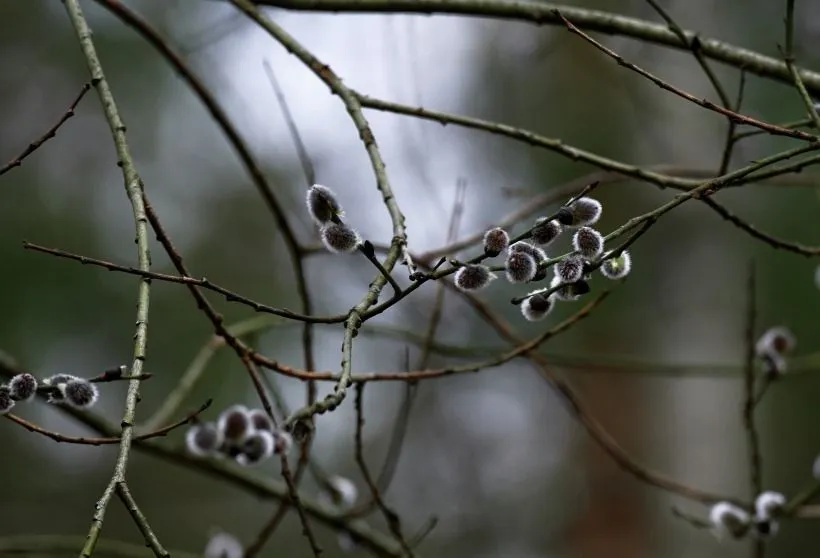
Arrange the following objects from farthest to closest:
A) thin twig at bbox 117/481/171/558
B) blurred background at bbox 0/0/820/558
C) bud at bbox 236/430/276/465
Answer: blurred background at bbox 0/0/820/558
bud at bbox 236/430/276/465
thin twig at bbox 117/481/171/558

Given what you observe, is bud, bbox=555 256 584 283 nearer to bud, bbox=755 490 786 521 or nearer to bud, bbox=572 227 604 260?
bud, bbox=572 227 604 260

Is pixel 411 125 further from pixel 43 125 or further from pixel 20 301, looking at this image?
pixel 43 125

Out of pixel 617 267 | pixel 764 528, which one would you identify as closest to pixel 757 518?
pixel 764 528

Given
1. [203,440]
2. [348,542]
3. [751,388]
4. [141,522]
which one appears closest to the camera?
[141,522]

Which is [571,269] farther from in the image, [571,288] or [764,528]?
[764,528]

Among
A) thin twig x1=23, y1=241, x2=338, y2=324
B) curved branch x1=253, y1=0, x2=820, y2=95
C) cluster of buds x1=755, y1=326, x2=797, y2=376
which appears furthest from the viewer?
cluster of buds x1=755, y1=326, x2=797, y2=376

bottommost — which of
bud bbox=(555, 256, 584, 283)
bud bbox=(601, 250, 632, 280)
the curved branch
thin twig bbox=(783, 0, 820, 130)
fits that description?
bud bbox=(555, 256, 584, 283)

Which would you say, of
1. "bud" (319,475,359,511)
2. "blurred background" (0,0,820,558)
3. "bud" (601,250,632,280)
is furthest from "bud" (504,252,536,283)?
"blurred background" (0,0,820,558)

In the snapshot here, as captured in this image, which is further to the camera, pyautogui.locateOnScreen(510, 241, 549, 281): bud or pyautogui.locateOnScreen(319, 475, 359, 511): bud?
pyautogui.locateOnScreen(319, 475, 359, 511): bud
